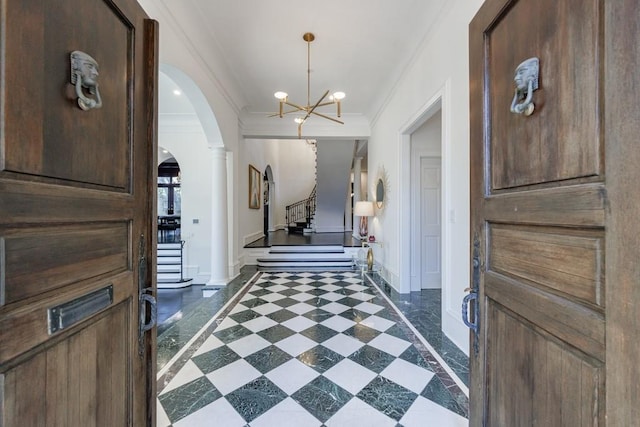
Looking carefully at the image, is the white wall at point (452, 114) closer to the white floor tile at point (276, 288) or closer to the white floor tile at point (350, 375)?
the white floor tile at point (350, 375)

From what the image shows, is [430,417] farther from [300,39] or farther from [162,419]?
[300,39]

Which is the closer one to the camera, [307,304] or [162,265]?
[307,304]

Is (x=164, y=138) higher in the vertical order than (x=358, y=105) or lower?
lower

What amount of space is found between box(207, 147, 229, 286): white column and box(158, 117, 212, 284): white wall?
1.19 m

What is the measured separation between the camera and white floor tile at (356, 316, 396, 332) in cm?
293

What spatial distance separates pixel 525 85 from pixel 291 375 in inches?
87.1

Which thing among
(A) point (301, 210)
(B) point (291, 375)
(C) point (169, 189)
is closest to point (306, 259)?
(B) point (291, 375)

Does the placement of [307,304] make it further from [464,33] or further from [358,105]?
[358,105]

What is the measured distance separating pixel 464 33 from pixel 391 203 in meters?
2.60

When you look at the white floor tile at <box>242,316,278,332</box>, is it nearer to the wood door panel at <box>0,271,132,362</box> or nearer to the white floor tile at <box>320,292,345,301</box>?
the white floor tile at <box>320,292,345,301</box>

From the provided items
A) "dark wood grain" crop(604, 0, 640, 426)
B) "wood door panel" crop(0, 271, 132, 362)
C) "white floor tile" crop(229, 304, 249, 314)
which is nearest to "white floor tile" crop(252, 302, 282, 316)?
"white floor tile" crop(229, 304, 249, 314)

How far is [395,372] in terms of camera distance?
6.88ft

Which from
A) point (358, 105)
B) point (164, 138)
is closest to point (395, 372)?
point (358, 105)

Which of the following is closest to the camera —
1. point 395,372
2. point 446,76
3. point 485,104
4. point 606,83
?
point 606,83
